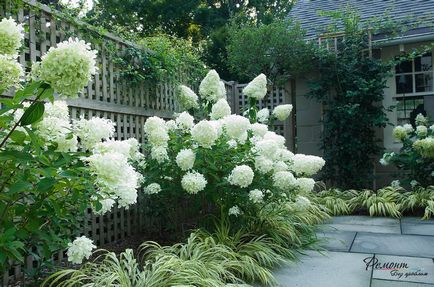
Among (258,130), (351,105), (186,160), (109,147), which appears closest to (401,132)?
(351,105)

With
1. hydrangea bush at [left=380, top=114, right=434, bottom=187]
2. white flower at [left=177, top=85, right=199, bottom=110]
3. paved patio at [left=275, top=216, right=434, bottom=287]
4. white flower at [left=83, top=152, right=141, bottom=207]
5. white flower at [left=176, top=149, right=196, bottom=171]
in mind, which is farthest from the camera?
hydrangea bush at [left=380, top=114, right=434, bottom=187]

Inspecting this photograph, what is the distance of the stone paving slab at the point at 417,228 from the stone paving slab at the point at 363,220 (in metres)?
0.18

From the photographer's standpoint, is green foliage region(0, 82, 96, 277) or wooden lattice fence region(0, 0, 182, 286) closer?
green foliage region(0, 82, 96, 277)

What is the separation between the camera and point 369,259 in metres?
3.38

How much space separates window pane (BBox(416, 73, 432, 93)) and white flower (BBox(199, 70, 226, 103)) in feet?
14.9

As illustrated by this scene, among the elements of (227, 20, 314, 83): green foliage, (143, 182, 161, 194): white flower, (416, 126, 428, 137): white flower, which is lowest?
(143, 182, 161, 194): white flower

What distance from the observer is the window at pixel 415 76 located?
23.7ft

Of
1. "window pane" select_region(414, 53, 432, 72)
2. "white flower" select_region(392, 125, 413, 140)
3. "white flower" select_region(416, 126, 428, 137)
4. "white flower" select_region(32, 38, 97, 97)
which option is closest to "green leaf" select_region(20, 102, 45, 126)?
"white flower" select_region(32, 38, 97, 97)

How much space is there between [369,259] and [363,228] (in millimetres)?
1384

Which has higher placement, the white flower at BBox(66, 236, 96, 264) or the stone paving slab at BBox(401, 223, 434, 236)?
the white flower at BBox(66, 236, 96, 264)

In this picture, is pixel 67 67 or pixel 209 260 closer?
pixel 67 67

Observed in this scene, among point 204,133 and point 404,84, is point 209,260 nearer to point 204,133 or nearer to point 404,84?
point 204,133

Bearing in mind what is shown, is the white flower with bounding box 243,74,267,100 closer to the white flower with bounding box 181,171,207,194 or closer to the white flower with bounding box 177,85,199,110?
the white flower with bounding box 177,85,199,110

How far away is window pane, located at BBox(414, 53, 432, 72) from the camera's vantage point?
285 inches
